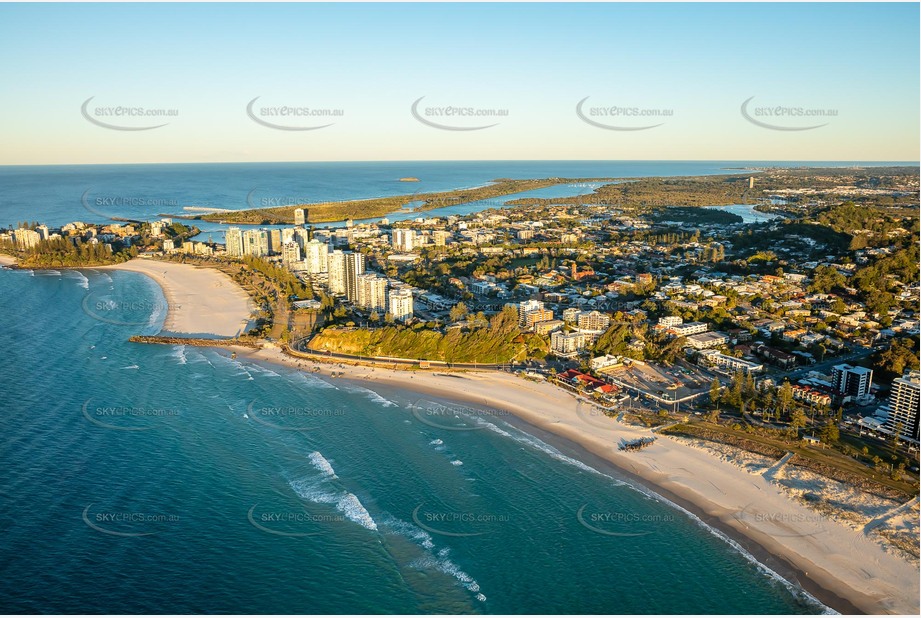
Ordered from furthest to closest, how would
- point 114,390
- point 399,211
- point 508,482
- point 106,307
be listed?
point 399,211, point 106,307, point 114,390, point 508,482

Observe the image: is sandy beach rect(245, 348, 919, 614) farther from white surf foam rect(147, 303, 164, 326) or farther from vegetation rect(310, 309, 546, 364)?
white surf foam rect(147, 303, 164, 326)

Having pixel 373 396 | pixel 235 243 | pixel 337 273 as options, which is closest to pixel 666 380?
pixel 373 396

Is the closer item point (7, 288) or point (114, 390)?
point (114, 390)

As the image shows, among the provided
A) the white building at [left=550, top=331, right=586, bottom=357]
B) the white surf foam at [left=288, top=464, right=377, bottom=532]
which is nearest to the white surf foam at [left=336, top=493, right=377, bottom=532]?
the white surf foam at [left=288, top=464, right=377, bottom=532]

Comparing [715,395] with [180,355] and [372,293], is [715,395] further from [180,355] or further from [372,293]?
[180,355]

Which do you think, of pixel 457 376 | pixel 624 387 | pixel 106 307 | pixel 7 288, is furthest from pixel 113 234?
pixel 624 387

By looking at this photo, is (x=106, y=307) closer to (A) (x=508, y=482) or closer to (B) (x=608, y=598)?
(A) (x=508, y=482)
